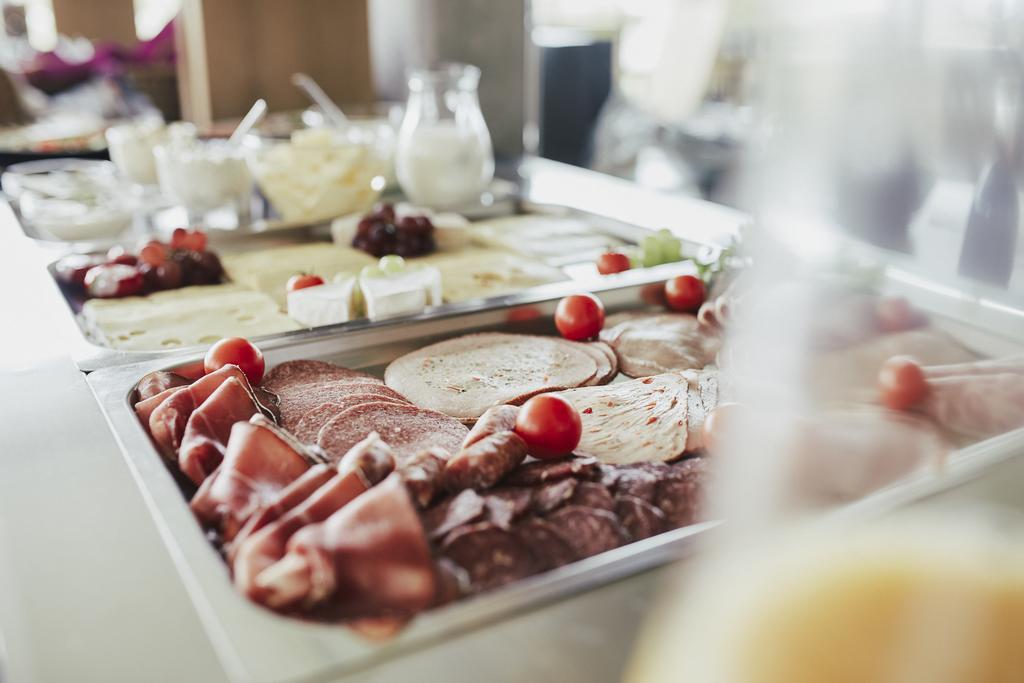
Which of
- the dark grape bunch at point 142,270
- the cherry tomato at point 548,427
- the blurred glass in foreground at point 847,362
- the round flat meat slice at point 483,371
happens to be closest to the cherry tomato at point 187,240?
the dark grape bunch at point 142,270

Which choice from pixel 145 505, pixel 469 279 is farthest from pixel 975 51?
pixel 469 279

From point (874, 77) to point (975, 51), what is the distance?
3 centimetres

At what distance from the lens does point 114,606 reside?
2.18 ft

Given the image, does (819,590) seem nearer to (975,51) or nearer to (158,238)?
(975,51)

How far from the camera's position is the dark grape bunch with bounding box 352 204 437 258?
1881 mm

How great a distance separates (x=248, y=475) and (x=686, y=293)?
2.92ft

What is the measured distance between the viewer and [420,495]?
811 mm

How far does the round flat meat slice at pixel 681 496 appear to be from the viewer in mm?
832

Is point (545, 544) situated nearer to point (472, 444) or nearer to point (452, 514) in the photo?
point (452, 514)

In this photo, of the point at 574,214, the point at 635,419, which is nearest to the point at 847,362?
the point at 635,419

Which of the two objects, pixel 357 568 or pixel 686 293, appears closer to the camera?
pixel 357 568

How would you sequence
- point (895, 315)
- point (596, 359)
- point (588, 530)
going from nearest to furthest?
point (895, 315) < point (588, 530) < point (596, 359)

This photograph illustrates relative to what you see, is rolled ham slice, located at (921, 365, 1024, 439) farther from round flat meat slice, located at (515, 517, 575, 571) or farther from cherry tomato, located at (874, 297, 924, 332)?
round flat meat slice, located at (515, 517, 575, 571)

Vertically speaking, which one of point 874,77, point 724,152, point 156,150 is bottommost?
point 724,152
